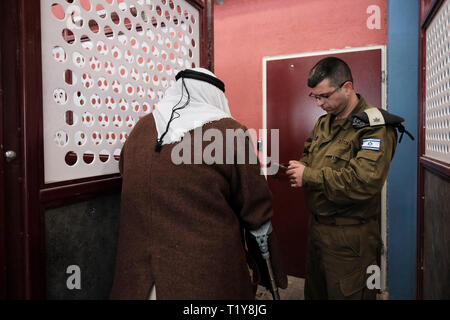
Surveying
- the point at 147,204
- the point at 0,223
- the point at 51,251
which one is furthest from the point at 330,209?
the point at 0,223

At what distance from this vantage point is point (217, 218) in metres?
Answer: 0.89

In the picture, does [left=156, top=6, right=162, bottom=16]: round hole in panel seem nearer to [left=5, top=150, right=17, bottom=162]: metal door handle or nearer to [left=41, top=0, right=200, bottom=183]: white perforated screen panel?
[left=41, top=0, right=200, bottom=183]: white perforated screen panel

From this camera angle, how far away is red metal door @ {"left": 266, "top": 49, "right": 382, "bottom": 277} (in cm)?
246

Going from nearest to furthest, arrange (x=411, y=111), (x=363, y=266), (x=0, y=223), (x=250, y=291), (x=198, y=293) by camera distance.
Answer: (x=0, y=223), (x=198, y=293), (x=250, y=291), (x=363, y=266), (x=411, y=111)

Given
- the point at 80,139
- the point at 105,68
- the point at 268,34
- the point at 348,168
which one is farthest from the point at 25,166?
the point at 268,34

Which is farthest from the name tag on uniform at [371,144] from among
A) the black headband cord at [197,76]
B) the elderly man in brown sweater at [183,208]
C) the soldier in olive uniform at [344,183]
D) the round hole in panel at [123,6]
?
the round hole in panel at [123,6]

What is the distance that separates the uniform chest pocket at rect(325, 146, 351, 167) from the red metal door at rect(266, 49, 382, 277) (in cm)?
98

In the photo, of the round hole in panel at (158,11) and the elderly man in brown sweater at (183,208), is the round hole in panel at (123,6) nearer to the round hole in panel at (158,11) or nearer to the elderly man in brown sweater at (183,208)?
the round hole in panel at (158,11)

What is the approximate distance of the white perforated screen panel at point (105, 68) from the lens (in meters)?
0.79

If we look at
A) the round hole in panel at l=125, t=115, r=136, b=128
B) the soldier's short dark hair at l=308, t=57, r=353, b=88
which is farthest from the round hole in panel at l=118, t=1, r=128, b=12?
the soldier's short dark hair at l=308, t=57, r=353, b=88

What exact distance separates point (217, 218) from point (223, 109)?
373mm

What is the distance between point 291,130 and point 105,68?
72.4 inches

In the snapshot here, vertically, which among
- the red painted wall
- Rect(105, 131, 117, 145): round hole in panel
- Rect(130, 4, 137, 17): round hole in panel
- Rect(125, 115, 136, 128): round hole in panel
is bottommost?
Rect(105, 131, 117, 145): round hole in panel

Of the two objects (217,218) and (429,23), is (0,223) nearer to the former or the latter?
(217,218)
